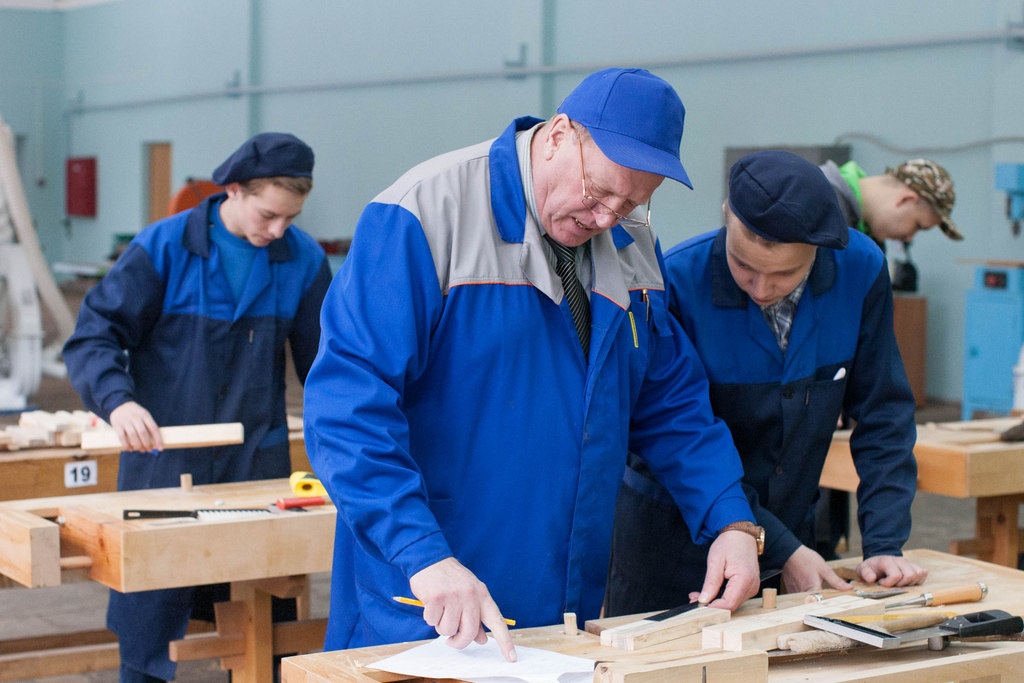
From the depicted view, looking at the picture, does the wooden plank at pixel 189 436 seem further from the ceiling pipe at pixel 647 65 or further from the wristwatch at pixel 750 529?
the ceiling pipe at pixel 647 65

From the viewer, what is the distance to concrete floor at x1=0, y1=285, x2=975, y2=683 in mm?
4231

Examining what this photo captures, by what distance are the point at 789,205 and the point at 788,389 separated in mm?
397

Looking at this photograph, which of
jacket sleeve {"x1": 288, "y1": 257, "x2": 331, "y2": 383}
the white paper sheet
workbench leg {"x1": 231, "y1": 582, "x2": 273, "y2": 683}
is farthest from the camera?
jacket sleeve {"x1": 288, "y1": 257, "x2": 331, "y2": 383}

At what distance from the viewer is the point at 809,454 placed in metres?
2.39

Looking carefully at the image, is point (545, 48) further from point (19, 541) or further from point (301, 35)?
point (19, 541)

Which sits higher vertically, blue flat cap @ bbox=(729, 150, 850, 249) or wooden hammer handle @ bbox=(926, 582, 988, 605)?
blue flat cap @ bbox=(729, 150, 850, 249)

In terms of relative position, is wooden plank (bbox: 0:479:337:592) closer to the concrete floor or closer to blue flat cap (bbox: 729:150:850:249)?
blue flat cap (bbox: 729:150:850:249)

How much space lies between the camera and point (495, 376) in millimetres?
1812

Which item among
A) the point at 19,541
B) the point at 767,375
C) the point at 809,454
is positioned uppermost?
the point at 767,375

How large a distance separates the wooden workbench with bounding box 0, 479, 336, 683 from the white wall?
251 inches

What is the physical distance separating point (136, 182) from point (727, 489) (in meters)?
15.8

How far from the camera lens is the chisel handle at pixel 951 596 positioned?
2.04 m

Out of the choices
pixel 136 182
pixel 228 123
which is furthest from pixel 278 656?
pixel 136 182

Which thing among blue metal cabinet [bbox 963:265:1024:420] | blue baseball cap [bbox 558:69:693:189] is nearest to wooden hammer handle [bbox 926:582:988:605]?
blue baseball cap [bbox 558:69:693:189]
